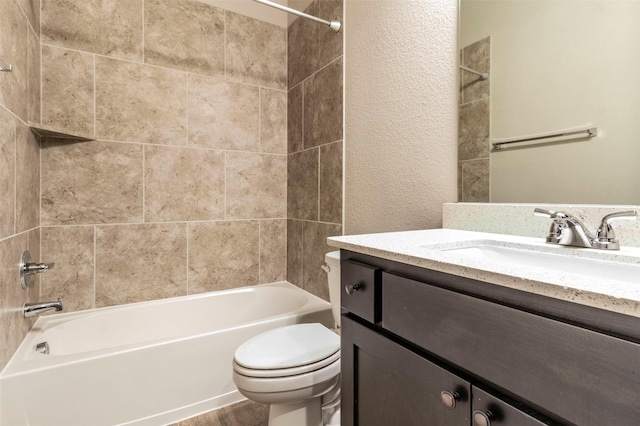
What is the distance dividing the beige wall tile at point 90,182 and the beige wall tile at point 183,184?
0.07m

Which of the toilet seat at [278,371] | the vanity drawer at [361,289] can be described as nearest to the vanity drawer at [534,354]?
the vanity drawer at [361,289]

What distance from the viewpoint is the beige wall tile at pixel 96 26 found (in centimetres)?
173

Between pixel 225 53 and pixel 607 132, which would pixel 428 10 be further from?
pixel 225 53

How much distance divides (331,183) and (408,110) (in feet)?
2.12

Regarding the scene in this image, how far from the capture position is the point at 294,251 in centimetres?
238

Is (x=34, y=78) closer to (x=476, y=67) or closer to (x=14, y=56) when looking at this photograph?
(x=14, y=56)

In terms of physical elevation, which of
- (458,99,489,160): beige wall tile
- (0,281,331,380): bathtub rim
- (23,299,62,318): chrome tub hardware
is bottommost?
(0,281,331,380): bathtub rim

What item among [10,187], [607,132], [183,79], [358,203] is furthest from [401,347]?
[183,79]

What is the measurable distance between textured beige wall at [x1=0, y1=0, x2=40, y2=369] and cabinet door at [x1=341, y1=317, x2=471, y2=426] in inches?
50.8

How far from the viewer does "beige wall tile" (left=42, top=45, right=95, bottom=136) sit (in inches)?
67.6

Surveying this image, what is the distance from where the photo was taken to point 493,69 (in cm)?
128

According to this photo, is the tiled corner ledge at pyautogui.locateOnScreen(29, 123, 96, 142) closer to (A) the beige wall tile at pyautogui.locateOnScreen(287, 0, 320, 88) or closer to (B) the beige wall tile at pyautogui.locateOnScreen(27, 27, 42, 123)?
(B) the beige wall tile at pyautogui.locateOnScreen(27, 27, 42, 123)

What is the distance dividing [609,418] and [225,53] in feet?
8.14

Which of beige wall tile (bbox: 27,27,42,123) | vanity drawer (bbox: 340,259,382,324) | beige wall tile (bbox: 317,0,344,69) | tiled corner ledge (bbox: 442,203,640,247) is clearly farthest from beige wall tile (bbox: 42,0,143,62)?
tiled corner ledge (bbox: 442,203,640,247)
